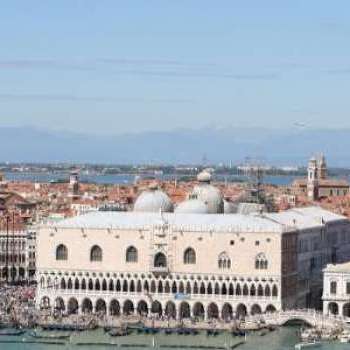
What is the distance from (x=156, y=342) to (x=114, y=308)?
5534 millimetres

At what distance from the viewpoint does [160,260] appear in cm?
5628

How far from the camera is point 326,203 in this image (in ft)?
303

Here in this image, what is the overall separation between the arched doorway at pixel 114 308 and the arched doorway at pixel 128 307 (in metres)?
0.29

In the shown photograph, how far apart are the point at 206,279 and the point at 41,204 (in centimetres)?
4468

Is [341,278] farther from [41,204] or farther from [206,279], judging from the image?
[41,204]

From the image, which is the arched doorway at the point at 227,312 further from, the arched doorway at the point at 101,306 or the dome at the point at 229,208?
the dome at the point at 229,208

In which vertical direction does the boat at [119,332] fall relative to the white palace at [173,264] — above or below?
below

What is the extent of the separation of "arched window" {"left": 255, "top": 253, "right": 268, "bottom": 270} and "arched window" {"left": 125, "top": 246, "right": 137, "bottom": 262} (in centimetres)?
434

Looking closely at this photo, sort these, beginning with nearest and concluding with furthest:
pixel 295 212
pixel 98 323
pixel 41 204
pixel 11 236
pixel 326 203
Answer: pixel 98 323 → pixel 295 212 → pixel 11 236 → pixel 326 203 → pixel 41 204

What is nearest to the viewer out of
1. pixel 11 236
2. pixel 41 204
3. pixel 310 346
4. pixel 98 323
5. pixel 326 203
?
pixel 310 346

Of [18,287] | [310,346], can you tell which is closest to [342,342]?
[310,346]

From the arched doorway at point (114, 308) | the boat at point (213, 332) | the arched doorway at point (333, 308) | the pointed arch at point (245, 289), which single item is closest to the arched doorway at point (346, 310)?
the arched doorway at point (333, 308)

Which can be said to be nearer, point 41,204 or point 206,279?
point 206,279

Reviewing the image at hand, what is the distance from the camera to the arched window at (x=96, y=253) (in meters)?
57.0
